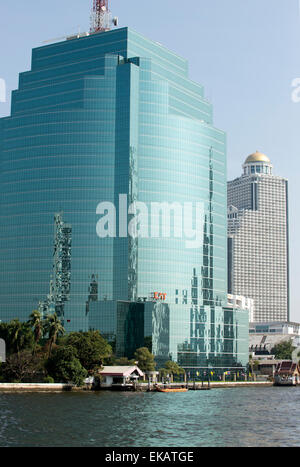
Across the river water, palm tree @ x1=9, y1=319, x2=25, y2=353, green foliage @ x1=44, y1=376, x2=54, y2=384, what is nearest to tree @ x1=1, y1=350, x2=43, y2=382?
green foliage @ x1=44, y1=376, x2=54, y2=384

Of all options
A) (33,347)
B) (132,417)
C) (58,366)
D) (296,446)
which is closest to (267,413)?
(132,417)

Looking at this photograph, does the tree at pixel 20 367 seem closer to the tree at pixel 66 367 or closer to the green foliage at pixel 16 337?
the tree at pixel 66 367

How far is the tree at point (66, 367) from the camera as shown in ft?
597

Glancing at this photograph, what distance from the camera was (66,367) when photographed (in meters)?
182

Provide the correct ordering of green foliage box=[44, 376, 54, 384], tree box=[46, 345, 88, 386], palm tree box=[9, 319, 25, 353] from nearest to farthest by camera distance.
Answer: green foliage box=[44, 376, 54, 384], tree box=[46, 345, 88, 386], palm tree box=[9, 319, 25, 353]

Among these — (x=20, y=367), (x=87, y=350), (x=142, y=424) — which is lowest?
(x=142, y=424)

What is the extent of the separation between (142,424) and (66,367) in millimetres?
82201

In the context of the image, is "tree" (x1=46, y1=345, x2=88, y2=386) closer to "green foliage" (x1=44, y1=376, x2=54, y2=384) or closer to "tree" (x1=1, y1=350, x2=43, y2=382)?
"green foliage" (x1=44, y1=376, x2=54, y2=384)

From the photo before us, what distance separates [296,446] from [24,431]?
33099 millimetres

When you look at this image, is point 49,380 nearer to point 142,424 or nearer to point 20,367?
point 20,367

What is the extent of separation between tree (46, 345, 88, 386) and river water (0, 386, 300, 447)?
1459 inches

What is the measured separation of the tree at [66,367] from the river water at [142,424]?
122ft

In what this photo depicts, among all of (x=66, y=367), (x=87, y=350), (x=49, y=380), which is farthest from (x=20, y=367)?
(x=87, y=350)

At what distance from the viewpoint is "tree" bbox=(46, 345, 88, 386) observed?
597 ft
